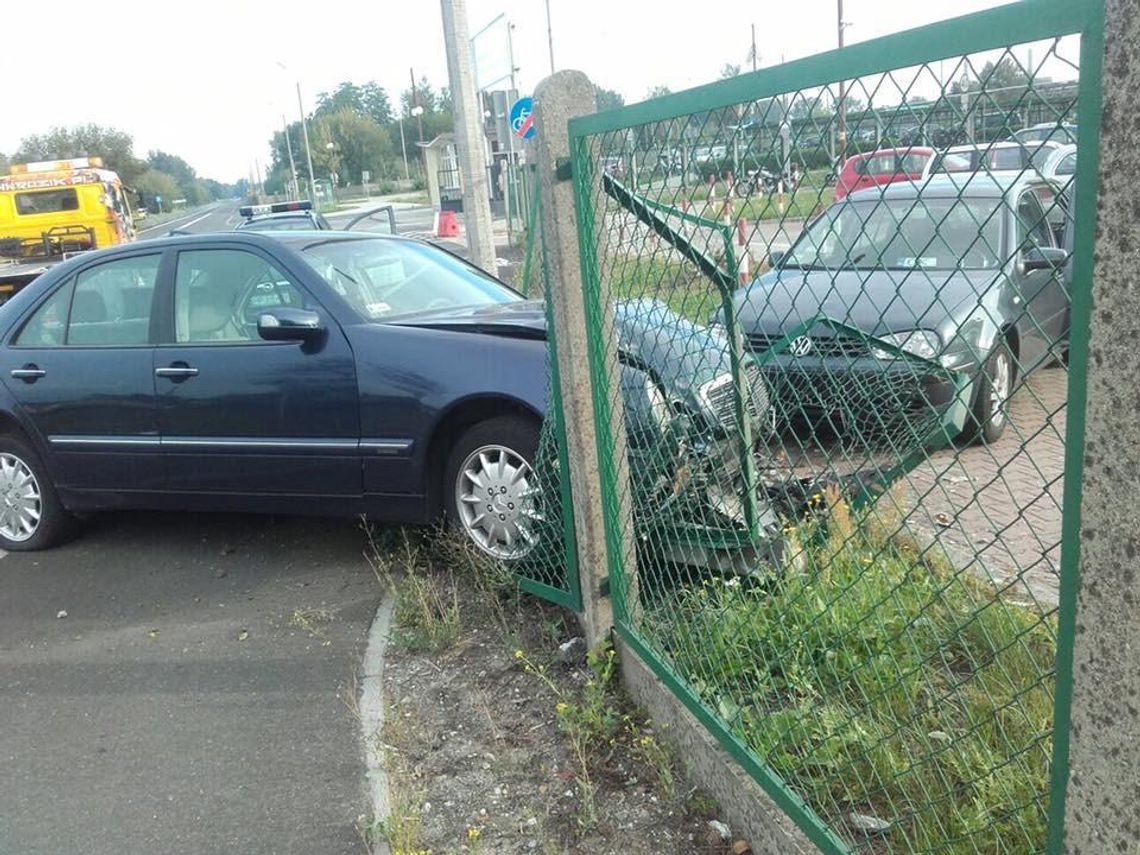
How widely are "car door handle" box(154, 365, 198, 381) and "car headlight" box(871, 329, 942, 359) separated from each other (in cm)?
403

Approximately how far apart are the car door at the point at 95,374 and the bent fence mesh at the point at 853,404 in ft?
10.4

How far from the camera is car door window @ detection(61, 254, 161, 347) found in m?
5.78

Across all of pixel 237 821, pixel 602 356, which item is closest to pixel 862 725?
pixel 602 356

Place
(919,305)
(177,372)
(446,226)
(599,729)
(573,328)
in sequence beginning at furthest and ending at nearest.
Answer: (446,226) → (177,372) → (573,328) → (599,729) → (919,305)

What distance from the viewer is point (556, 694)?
12.7 ft

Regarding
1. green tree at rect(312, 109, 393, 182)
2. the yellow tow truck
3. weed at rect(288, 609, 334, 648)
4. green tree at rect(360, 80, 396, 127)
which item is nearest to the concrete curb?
weed at rect(288, 609, 334, 648)

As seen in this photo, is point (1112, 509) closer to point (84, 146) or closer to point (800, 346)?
point (800, 346)

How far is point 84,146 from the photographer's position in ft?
275

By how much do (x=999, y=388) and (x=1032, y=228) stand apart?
14.1 inches

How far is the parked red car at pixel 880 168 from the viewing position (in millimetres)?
1998

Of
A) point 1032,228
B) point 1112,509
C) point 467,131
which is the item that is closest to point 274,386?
point 1032,228

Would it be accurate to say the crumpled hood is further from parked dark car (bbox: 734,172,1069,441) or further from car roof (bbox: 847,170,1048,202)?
car roof (bbox: 847,170,1048,202)

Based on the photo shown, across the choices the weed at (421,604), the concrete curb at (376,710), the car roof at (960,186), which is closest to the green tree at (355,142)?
the weed at (421,604)

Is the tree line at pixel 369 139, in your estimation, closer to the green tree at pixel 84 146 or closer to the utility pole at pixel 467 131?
the green tree at pixel 84 146
